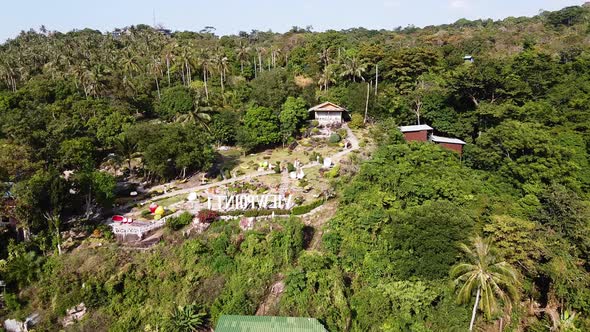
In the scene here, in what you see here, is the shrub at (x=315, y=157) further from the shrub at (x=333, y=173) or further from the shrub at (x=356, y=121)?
the shrub at (x=356, y=121)

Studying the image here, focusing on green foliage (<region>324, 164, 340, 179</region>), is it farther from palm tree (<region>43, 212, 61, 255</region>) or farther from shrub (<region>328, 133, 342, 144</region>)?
palm tree (<region>43, 212, 61, 255</region>)

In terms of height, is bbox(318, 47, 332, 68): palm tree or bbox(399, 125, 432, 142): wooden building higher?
bbox(318, 47, 332, 68): palm tree

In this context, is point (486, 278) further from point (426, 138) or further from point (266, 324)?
point (426, 138)

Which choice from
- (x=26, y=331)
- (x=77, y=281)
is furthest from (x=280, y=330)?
(x=26, y=331)

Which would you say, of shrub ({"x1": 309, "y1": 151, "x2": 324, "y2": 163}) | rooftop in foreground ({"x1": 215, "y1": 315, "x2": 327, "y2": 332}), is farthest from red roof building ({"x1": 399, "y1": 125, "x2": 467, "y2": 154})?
rooftop in foreground ({"x1": 215, "y1": 315, "x2": 327, "y2": 332})

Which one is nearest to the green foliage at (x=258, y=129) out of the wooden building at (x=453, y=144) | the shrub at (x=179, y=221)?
the shrub at (x=179, y=221)

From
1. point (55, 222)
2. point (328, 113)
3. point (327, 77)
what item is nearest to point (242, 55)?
point (327, 77)
